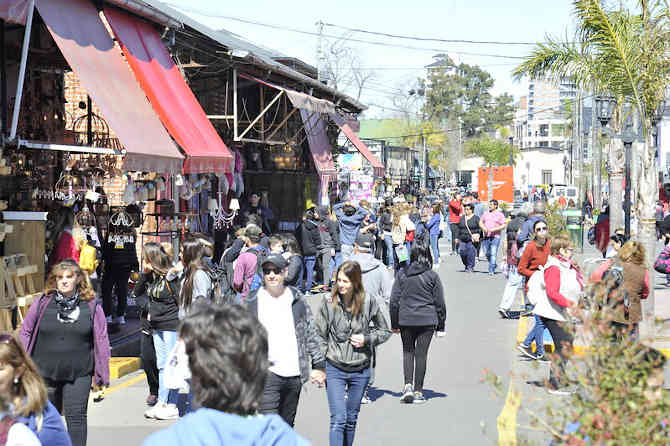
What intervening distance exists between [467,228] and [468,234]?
0.47 ft

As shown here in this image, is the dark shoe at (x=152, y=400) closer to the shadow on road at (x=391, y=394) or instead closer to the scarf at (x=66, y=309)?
the shadow on road at (x=391, y=394)

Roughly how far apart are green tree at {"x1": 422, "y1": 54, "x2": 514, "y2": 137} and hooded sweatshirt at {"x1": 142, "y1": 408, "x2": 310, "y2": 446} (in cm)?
11289

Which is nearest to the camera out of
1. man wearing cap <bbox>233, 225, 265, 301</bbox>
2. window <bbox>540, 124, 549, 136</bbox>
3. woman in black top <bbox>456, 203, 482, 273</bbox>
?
man wearing cap <bbox>233, 225, 265, 301</bbox>

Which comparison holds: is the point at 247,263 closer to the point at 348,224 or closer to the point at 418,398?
the point at 418,398

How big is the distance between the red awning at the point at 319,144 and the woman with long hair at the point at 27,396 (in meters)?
17.9

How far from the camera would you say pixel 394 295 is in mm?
9820

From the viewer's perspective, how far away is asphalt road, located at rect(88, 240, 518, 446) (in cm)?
851

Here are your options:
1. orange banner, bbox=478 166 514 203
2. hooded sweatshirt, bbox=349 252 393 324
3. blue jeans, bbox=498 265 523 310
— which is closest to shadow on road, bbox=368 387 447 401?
hooded sweatshirt, bbox=349 252 393 324

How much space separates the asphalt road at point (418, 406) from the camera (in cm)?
851

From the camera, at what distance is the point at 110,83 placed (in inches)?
463

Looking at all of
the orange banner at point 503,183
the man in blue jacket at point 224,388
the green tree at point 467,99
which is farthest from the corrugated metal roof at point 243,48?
the green tree at point 467,99

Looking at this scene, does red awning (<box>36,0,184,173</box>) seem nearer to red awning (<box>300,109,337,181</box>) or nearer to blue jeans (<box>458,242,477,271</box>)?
red awning (<box>300,109,337,181</box>)

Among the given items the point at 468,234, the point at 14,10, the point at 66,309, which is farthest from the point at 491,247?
the point at 66,309

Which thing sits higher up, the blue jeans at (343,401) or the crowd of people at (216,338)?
the crowd of people at (216,338)
